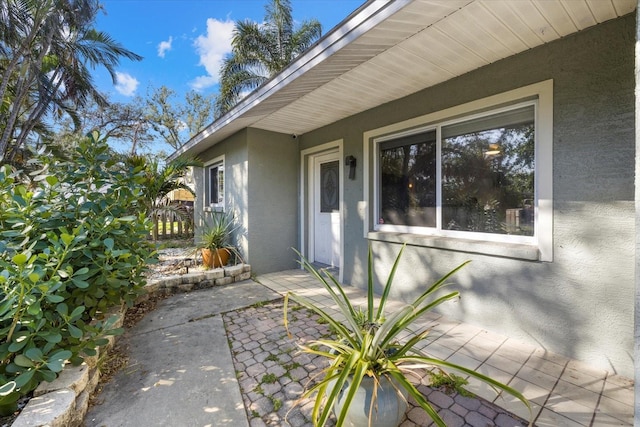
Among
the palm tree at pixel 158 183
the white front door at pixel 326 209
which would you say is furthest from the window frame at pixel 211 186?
the white front door at pixel 326 209

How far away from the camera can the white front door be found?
503cm

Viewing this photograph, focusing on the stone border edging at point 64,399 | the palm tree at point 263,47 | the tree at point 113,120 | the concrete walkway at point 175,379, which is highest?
the palm tree at point 263,47

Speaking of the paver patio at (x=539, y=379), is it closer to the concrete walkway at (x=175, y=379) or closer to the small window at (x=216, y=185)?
the concrete walkway at (x=175, y=379)

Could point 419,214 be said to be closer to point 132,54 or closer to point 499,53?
point 499,53

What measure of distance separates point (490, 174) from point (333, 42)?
205cm

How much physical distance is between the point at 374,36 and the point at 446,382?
8.90 feet

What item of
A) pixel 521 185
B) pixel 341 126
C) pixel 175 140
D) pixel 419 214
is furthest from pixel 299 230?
pixel 175 140

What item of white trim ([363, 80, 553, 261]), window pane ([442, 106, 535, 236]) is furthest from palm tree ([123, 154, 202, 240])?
window pane ([442, 106, 535, 236])

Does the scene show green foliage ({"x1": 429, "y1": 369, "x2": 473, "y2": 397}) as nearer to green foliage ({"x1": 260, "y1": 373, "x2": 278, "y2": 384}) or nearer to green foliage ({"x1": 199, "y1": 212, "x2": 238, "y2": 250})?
green foliage ({"x1": 260, "y1": 373, "x2": 278, "y2": 384})

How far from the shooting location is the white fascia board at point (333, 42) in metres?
1.94

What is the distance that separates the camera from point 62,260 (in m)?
1.76

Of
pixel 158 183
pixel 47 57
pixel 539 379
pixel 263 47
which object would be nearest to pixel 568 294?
pixel 539 379

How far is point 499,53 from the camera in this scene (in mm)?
2564

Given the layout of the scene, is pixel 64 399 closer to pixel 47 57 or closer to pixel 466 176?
pixel 466 176
